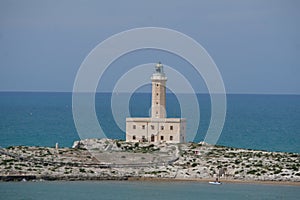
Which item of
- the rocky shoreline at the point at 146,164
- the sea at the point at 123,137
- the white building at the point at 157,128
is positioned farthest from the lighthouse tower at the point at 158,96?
the sea at the point at 123,137

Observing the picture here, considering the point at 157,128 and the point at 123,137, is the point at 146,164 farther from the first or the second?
the point at 123,137

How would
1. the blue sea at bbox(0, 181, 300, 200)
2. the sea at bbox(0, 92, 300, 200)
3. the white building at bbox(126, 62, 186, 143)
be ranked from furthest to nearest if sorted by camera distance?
the white building at bbox(126, 62, 186, 143) → the sea at bbox(0, 92, 300, 200) → the blue sea at bbox(0, 181, 300, 200)

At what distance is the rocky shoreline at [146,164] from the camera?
5075cm

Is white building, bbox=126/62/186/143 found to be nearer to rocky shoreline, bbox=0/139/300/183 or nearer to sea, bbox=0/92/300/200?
rocky shoreline, bbox=0/139/300/183

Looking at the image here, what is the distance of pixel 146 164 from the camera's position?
5322 centimetres

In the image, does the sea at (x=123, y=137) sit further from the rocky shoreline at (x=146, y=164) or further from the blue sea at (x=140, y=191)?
the rocky shoreline at (x=146, y=164)

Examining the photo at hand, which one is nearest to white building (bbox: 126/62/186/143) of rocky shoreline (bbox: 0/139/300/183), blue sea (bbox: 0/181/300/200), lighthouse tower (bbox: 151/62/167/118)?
lighthouse tower (bbox: 151/62/167/118)

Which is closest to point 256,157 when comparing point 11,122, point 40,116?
point 11,122

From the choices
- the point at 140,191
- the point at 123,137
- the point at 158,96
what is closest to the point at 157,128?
the point at 158,96

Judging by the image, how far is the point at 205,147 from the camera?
195 feet

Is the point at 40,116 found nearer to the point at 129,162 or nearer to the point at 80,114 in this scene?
the point at 80,114

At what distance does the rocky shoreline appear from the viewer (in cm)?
5075

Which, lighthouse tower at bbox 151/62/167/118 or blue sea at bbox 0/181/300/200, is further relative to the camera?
lighthouse tower at bbox 151/62/167/118

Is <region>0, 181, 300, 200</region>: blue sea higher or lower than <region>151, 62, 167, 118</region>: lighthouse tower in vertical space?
lower
